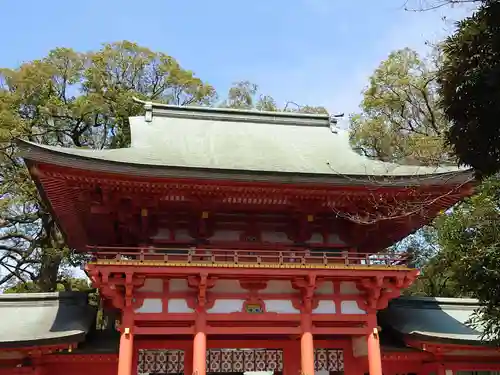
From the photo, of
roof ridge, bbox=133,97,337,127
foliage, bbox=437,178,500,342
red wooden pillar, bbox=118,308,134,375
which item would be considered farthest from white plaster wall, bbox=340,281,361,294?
roof ridge, bbox=133,97,337,127

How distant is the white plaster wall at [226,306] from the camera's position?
11.4m

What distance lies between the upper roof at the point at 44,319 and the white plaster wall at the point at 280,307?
165 inches

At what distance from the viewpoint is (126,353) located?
10703 millimetres

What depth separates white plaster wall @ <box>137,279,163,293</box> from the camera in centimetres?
1128

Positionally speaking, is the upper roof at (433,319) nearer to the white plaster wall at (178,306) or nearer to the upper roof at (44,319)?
the white plaster wall at (178,306)

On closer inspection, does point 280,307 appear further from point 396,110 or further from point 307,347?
point 396,110

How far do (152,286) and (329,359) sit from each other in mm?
4840

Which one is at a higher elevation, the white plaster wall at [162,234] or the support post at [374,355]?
the white plaster wall at [162,234]

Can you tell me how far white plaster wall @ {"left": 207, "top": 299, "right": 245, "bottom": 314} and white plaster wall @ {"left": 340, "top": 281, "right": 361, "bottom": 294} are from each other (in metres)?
2.47

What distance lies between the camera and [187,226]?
41.7 feet

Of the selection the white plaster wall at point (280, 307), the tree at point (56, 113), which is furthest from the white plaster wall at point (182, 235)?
the tree at point (56, 113)

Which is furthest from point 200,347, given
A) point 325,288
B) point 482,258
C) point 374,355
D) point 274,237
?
point 482,258

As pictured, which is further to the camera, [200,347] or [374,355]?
[374,355]

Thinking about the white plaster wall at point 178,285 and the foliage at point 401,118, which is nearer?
the white plaster wall at point 178,285
